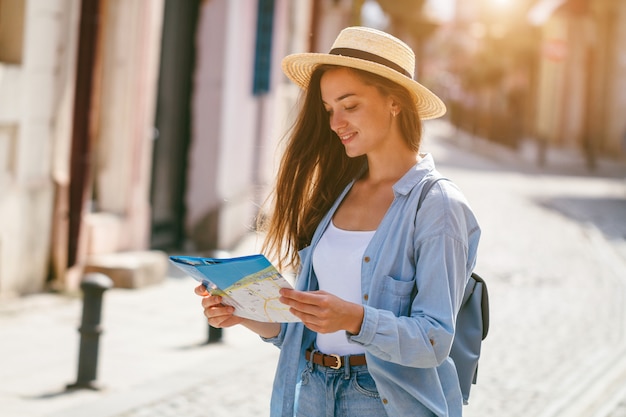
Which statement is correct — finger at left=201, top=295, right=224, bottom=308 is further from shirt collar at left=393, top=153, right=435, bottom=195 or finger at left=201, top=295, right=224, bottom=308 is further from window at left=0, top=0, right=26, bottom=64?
window at left=0, top=0, right=26, bottom=64

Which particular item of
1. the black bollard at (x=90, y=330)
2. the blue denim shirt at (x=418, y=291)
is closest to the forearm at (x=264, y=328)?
the blue denim shirt at (x=418, y=291)

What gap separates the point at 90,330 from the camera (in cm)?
651

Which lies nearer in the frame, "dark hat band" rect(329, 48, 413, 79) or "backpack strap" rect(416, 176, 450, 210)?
"backpack strap" rect(416, 176, 450, 210)

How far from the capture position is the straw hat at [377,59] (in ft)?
10.2

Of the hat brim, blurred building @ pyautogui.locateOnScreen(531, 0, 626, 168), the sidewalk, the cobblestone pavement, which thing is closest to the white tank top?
the hat brim

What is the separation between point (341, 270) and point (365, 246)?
0.31 feet

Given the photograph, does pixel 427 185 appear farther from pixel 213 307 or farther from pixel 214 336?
pixel 214 336

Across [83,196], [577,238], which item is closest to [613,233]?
[577,238]

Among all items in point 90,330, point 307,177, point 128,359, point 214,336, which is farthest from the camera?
point 214,336

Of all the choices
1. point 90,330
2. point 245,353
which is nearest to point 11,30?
point 245,353

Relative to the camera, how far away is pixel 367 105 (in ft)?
10.3

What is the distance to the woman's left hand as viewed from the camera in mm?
2709

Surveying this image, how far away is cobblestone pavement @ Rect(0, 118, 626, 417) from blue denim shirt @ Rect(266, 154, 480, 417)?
0.61 m

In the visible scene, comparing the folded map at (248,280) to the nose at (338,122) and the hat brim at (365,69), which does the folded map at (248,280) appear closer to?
the nose at (338,122)
